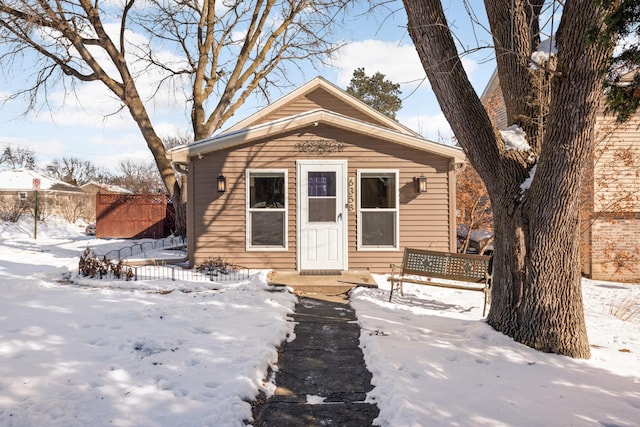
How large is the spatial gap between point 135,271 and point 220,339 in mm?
4865

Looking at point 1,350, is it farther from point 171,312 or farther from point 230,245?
point 230,245

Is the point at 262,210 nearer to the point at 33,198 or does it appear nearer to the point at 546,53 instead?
the point at 546,53

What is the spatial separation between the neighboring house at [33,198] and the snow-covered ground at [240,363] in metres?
18.3

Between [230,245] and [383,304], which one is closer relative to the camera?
[383,304]

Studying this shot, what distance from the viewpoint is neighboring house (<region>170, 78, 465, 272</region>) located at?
339 inches

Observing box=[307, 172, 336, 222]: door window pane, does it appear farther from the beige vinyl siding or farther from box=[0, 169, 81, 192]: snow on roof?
box=[0, 169, 81, 192]: snow on roof

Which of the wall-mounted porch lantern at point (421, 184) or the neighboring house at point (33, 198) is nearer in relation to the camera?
the wall-mounted porch lantern at point (421, 184)

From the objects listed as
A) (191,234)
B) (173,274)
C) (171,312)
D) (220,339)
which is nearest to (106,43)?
(191,234)

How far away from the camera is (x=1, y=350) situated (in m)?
3.77

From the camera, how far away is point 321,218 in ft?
28.3

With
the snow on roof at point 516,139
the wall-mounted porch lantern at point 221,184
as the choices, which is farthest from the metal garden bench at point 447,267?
the wall-mounted porch lantern at point 221,184

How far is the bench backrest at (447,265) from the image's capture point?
6234 mm

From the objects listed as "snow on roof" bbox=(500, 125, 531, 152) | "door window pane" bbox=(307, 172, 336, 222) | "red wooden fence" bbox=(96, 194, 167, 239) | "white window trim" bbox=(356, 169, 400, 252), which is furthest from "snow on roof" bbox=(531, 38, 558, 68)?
"red wooden fence" bbox=(96, 194, 167, 239)

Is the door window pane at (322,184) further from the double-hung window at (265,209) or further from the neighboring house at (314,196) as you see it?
the double-hung window at (265,209)
